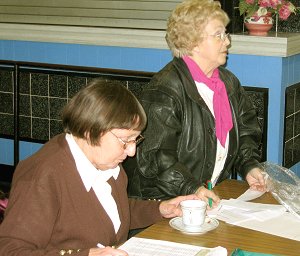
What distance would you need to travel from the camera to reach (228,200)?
240cm

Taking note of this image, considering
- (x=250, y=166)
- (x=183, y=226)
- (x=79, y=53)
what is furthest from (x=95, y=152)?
(x=79, y=53)

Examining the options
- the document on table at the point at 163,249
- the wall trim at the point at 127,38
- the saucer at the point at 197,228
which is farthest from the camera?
the wall trim at the point at 127,38

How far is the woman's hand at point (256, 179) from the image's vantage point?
262cm

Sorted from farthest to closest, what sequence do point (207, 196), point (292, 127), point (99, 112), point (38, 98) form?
1. point (38, 98)
2. point (292, 127)
3. point (207, 196)
4. point (99, 112)

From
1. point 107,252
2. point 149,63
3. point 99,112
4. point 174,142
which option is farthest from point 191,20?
point 149,63

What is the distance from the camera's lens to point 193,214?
208 cm

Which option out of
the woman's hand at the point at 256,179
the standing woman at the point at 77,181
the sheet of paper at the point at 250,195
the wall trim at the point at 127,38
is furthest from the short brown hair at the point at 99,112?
the wall trim at the point at 127,38

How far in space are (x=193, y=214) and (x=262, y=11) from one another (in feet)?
7.71

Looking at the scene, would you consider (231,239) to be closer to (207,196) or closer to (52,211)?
(207,196)

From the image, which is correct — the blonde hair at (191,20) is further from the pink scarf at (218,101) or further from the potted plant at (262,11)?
the potted plant at (262,11)

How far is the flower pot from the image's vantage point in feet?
13.6

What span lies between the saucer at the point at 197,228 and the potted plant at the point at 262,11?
2.25 meters

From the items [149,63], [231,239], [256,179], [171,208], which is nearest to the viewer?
[231,239]

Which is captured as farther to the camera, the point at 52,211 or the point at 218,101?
the point at 218,101
